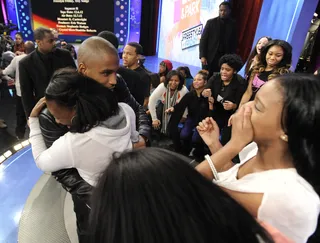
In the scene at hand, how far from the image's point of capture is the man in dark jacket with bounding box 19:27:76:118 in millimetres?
2240

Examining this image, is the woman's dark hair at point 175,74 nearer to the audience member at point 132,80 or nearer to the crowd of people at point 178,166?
the audience member at point 132,80

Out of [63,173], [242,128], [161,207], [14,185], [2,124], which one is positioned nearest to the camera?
[161,207]

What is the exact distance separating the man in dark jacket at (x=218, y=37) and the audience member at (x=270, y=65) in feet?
5.09

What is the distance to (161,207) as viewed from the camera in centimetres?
46

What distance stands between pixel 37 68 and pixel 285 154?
2.17 meters

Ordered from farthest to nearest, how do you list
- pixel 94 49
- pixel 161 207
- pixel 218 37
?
pixel 218 37, pixel 94 49, pixel 161 207

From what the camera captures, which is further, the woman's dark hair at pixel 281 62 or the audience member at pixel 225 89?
the audience member at pixel 225 89

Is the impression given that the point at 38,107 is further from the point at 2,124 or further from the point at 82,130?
the point at 2,124

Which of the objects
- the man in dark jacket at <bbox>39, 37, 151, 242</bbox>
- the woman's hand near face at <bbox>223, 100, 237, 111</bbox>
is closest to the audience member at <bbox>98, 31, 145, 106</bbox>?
the man in dark jacket at <bbox>39, 37, 151, 242</bbox>

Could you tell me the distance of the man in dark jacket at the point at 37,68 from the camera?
2.24 meters

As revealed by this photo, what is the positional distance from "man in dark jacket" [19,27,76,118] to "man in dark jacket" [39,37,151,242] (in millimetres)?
1078

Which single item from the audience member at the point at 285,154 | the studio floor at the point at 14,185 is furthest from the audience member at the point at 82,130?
the studio floor at the point at 14,185

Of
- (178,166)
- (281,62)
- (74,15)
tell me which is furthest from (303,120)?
(74,15)

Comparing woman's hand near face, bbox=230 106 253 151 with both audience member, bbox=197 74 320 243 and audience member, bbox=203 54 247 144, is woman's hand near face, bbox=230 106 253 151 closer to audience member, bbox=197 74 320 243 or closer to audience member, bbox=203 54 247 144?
audience member, bbox=197 74 320 243
